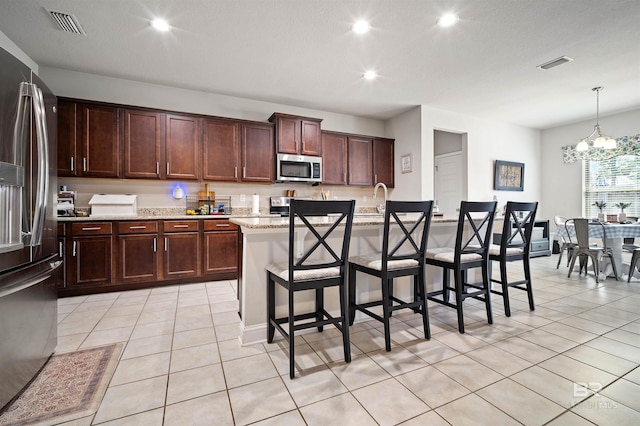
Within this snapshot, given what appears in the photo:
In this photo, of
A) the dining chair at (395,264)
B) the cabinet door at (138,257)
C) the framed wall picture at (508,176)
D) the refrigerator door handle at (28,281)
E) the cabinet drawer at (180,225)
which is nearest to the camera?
the refrigerator door handle at (28,281)

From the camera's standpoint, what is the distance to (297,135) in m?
4.72

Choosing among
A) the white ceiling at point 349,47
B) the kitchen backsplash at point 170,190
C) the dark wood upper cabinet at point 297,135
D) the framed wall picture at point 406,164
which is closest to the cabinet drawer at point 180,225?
the kitchen backsplash at point 170,190

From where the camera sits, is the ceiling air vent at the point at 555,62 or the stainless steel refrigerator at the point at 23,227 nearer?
the stainless steel refrigerator at the point at 23,227

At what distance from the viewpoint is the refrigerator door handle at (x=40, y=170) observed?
5.43ft

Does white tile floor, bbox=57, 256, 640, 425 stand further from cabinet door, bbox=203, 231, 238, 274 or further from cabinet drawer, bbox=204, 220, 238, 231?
cabinet drawer, bbox=204, 220, 238, 231

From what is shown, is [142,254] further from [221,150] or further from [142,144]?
[221,150]

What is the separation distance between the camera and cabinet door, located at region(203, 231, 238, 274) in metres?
3.94

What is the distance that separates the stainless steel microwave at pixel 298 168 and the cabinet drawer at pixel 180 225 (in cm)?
143

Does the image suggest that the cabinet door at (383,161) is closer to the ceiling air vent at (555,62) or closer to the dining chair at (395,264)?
the ceiling air vent at (555,62)

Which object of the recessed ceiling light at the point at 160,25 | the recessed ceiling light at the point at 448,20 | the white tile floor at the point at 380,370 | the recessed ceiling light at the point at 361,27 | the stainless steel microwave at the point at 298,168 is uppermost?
the recessed ceiling light at the point at 160,25

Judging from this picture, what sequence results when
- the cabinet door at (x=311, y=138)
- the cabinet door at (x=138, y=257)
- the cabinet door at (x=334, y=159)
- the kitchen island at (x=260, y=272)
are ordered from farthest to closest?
the cabinet door at (x=334, y=159) < the cabinet door at (x=311, y=138) < the cabinet door at (x=138, y=257) < the kitchen island at (x=260, y=272)

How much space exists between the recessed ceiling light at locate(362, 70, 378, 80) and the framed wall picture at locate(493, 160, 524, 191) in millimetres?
3560

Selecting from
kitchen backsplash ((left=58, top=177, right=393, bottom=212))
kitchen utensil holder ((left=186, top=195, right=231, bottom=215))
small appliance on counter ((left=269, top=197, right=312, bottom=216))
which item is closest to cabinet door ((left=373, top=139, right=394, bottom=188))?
kitchen backsplash ((left=58, top=177, right=393, bottom=212))

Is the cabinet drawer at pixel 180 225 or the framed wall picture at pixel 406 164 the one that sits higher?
the framed wall picture at pixel 406 164
